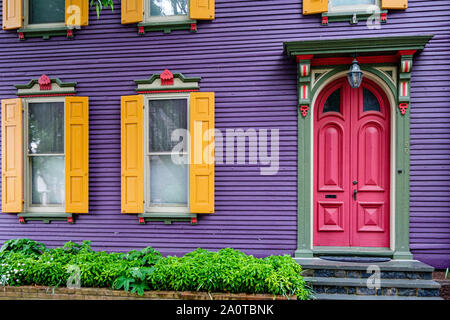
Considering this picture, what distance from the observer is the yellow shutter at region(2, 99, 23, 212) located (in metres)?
5.34

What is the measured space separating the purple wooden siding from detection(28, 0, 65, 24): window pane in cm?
41

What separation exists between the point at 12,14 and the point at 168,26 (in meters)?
2.77

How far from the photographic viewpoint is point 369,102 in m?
4.87

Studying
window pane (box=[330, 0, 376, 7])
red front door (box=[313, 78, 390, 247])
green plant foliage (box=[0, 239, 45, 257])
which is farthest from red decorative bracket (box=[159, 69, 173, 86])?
green plant foliage (box=[0, 239, 45, 257])

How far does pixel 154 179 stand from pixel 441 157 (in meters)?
4.45

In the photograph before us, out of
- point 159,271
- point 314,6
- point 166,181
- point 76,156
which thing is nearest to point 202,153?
point 166,181

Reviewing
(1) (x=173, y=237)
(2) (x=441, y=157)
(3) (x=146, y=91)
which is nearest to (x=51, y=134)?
(3) (x=146, y=91)

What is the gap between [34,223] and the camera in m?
5.42

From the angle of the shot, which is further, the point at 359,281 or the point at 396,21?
the point at 396,21

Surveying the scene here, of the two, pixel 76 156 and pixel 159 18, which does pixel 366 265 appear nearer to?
pixel 76 156

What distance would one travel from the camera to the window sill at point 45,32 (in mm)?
5312

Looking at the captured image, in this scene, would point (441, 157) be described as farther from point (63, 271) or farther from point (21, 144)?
point (21, 144)

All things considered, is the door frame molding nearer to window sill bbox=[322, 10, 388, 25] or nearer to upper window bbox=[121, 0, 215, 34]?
window sill bbox=[322, 10, 388, 25]

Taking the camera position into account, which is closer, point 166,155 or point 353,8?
point 353,8
